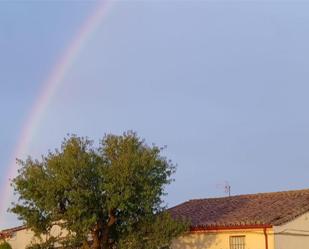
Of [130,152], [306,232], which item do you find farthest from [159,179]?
[306,232]

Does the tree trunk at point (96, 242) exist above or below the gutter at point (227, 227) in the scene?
below

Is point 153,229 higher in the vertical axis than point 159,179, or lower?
lower

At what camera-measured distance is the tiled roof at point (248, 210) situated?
3562 cm

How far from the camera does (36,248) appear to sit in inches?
1299

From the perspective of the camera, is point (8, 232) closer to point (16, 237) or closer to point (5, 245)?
point (16, 237)

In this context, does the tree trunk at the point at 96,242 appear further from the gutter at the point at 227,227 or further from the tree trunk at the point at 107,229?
the gutter at the point at 227,227

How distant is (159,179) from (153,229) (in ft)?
8.11

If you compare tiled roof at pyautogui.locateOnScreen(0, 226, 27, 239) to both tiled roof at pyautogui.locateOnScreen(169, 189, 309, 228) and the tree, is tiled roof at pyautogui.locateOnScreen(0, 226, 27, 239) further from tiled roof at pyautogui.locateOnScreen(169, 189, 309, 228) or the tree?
the tree

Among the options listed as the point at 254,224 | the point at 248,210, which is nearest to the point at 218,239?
the point at 248,210

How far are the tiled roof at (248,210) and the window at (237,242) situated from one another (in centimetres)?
81

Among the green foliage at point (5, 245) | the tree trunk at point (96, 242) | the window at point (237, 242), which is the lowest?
the tree trunk at point (96, 242)

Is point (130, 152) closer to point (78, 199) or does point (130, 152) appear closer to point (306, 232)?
point (78, 199)

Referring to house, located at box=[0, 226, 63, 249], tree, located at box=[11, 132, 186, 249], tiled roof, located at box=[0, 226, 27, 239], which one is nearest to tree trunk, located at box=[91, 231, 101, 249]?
tree, located at box=[11, 132, 186, 249]

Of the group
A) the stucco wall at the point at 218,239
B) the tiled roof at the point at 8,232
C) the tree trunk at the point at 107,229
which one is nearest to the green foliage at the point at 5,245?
the tiled roof at the point at 8,232
